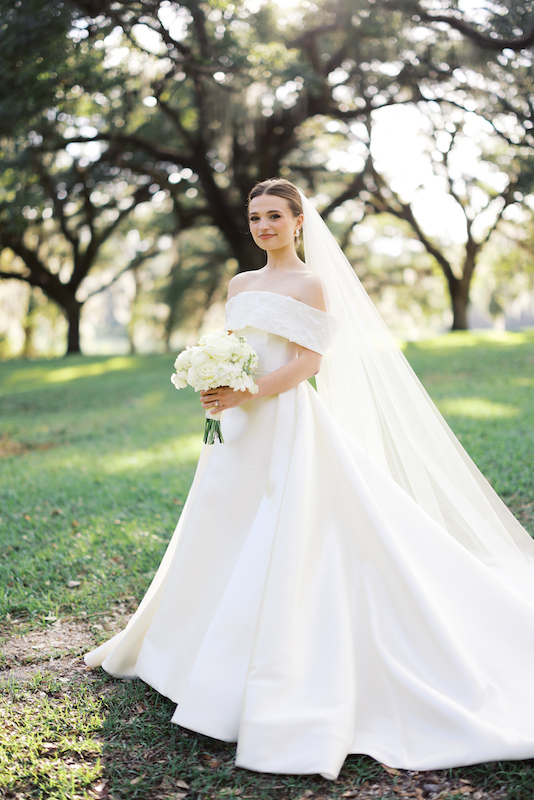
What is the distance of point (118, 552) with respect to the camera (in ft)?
15.7

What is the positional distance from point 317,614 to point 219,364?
1074 millimetres

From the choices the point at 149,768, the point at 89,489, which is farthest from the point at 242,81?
the point at 149,768

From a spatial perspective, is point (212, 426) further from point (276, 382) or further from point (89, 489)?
point (89, 489)

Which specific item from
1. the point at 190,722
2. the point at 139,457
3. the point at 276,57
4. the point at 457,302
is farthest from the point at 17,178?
the point at 190,722

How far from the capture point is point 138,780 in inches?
92.9

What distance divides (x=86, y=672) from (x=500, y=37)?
388 inches

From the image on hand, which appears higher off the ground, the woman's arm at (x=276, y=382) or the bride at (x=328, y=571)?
the woman's arm at (x=276, y=382)

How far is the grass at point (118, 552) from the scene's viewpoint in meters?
2.30

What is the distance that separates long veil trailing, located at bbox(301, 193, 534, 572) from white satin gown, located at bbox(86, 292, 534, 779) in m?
0.34

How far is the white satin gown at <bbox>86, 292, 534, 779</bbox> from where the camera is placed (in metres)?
2.31

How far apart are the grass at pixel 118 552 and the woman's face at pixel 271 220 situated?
2.14 metres

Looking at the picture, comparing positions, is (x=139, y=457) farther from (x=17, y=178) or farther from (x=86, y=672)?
(x=17, y=178)

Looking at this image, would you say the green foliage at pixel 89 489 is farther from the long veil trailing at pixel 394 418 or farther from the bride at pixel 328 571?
the long veil trailing at pixel 394 418


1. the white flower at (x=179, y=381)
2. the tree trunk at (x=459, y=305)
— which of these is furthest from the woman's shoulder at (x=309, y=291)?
the tree trunk at (x=459, y=305)
